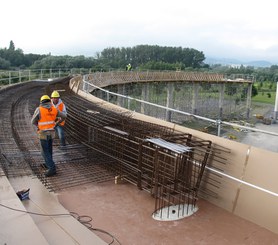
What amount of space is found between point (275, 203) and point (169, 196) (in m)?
1.76

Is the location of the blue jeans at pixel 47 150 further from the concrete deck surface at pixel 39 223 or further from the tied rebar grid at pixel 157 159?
the tied rebar grid at pixel 157 159

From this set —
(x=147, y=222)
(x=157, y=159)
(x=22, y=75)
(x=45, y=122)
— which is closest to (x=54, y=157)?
(x=45, y=122)

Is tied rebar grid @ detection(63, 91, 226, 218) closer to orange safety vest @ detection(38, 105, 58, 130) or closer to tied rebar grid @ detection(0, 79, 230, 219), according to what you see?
tied rebar grid @ detection(0, 79, 230, 219)

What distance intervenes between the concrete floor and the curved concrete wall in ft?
0.52

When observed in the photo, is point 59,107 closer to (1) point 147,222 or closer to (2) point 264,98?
(1) point 147,222

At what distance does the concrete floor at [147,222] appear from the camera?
196 inches

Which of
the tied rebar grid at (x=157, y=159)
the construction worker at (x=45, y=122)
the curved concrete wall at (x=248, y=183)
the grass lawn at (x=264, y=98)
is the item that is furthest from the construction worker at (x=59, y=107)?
the grass lawn at (x=264, y=98)

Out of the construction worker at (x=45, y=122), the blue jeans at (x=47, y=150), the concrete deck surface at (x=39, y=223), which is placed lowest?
the concrete deck surface at (x=39, y=223)

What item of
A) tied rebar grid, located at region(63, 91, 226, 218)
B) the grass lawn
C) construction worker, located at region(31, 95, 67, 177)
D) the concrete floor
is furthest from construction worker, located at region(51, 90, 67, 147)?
the grass lawn

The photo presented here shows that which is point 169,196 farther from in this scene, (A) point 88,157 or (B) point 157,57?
(B) point 157,57

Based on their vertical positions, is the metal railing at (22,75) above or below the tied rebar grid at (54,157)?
above

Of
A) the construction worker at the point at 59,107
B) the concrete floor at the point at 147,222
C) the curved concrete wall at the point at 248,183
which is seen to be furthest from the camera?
the construction worker at the point at 59,107

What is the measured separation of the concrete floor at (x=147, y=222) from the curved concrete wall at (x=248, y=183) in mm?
159

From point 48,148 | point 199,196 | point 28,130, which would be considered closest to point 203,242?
point 199,196
